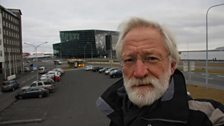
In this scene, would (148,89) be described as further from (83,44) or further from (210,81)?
(83,44)

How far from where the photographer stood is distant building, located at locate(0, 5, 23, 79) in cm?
8094

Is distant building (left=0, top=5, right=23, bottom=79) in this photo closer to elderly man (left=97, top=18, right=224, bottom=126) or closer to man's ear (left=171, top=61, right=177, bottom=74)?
elderly man (left=97, top=18, right=224, bottom=126)

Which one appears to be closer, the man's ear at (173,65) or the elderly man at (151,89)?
the elderly man at (151,89)

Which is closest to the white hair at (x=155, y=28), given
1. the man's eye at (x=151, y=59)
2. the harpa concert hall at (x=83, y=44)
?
the man's eye at (x=151, y=59)

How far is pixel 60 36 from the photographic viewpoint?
177 meters

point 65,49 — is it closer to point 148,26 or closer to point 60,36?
point 60,36

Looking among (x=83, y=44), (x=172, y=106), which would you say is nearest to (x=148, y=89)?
(x=172, y=106)

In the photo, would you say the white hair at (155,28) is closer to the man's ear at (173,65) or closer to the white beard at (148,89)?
the man's ear at (173,65)

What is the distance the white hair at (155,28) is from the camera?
250 cm

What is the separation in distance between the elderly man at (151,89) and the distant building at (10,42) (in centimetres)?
7816

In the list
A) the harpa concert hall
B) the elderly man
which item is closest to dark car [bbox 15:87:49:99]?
the elderly man

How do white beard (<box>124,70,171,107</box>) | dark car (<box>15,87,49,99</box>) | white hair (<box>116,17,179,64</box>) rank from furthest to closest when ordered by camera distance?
dark car (<box>15,87,49,99</box>), white hair (<box>116,17,179,64</box>), white beard (<box>124,70,171,107</box>)

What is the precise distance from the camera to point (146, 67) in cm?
240

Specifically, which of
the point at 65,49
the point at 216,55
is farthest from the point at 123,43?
the point at 65,49
